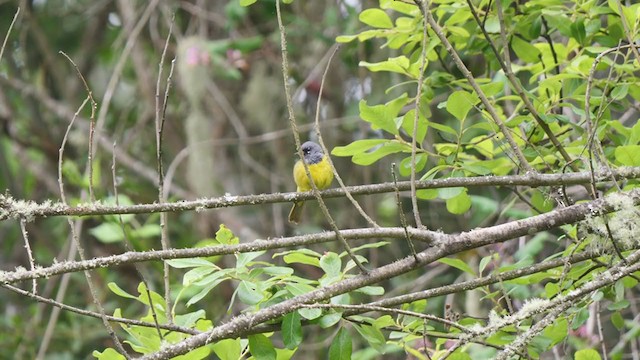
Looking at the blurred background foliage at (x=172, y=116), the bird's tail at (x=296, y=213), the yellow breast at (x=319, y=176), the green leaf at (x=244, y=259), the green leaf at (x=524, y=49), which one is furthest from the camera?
the blurred background foliage at (x=172, y=116)

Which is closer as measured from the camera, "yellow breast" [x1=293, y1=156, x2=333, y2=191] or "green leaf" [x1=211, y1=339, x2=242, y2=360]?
"green leaf" [x1=211, y1=339, x2=242, y2=360]

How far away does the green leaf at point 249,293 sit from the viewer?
2.15 meters

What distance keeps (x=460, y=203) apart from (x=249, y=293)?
86cm

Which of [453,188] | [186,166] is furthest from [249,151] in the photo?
[453,188]

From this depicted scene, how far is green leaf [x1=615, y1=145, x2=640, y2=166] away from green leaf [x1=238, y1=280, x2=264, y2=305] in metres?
1.05

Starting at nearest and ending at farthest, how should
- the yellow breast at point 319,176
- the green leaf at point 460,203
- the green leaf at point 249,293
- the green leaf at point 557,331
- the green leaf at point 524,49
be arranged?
the green leaf at point 249,293
the green leaf at point 557,331
the green leaf at point 460,203
the green leaf at point 524,49
the yellow breast at point 319,176

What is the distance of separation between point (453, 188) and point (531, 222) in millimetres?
277

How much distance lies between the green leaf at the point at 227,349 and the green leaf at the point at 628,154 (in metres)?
1.16

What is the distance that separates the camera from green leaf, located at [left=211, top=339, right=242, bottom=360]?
7.25ft

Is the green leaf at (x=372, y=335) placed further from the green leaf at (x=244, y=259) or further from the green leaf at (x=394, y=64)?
the green leaf at (x=394, y=64)

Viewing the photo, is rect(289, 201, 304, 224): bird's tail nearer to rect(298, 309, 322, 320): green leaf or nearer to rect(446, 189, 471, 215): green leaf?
rect(446, 189, 471, 215): green leaf

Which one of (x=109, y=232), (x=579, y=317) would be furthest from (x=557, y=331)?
(x=109, y=232)

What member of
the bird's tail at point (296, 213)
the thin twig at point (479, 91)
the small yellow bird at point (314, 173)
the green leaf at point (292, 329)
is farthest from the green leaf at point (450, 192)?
the bird's tail at point (296, 213)

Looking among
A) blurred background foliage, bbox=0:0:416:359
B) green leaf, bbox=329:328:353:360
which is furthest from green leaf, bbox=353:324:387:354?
blurred background foliage, bbox=0:0:416:359
